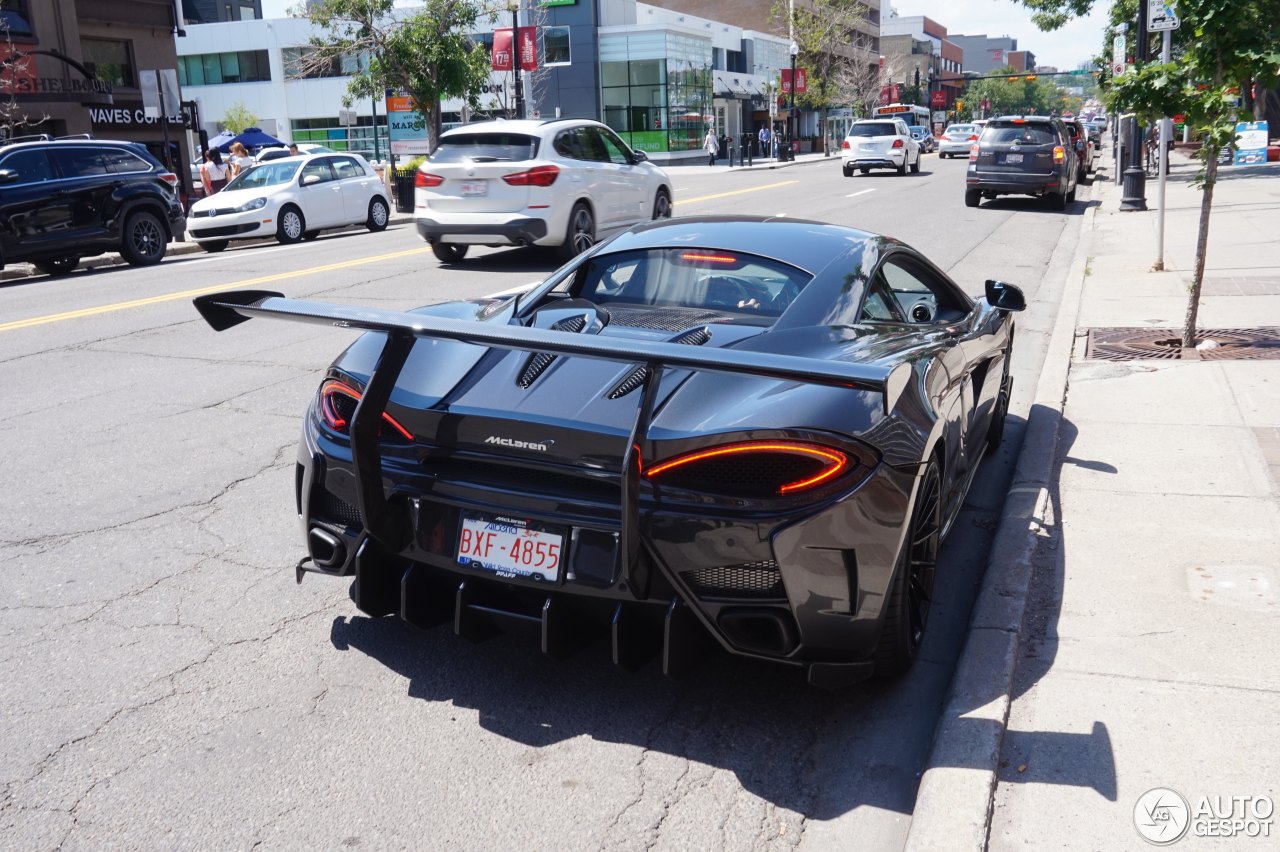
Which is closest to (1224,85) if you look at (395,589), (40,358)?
(395,589)

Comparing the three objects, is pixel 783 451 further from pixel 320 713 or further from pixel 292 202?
pixel 292 202

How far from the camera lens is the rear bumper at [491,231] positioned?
14.3 m

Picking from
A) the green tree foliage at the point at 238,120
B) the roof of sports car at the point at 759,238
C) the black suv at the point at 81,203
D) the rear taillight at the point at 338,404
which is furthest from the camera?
the green tree foliage at the point at 238,120

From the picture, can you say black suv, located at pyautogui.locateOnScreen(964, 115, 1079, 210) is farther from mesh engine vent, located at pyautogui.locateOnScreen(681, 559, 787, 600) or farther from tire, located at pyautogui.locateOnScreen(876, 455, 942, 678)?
mesh engine vent, located at pyautogui.locateOnScreen(681, 559, 787, 600)

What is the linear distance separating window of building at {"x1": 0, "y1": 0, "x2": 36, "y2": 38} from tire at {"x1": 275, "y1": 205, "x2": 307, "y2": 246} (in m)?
16.5

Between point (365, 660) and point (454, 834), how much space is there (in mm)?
1151

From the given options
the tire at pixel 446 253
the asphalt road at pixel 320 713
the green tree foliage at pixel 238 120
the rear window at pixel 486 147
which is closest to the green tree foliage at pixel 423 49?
the tire at pixel 446 253

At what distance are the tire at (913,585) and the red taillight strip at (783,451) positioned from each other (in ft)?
1.37

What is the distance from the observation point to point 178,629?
4.37 metres

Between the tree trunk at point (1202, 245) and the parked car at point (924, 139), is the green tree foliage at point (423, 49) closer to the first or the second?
the tree trunk at point (1202, 245)

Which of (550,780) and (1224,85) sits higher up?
(1224,85)

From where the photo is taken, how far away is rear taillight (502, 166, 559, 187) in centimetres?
1423

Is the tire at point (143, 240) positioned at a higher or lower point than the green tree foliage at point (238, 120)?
lower

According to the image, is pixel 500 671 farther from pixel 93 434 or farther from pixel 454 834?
pixel 93 434
